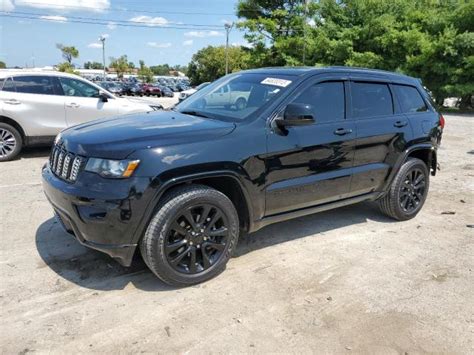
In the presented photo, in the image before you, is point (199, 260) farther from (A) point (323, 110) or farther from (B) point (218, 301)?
(A) point (323, 110)

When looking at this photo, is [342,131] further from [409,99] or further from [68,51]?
[68,51]

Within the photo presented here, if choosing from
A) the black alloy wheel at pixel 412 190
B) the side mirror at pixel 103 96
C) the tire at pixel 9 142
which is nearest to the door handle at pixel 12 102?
the tire at pixel 9 142

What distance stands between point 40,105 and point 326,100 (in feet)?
19.1

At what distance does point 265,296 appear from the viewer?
3326 mm

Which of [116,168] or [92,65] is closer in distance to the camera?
[116,168]

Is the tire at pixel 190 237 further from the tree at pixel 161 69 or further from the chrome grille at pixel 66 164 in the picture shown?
the tree at pixel 161 69

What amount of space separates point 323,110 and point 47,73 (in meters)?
6.09

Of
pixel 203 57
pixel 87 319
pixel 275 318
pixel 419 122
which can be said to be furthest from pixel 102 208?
pixel 203 57

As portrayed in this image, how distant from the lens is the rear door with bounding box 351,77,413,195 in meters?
4.42

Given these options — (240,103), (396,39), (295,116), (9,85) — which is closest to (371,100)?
(295,116)

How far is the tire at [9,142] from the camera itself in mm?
7547

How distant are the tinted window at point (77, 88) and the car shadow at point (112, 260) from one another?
424 centimetres

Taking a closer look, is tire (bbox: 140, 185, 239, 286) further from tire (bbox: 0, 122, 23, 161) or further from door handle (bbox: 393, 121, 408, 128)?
tire (bbox: 0, 122, 23, 161)

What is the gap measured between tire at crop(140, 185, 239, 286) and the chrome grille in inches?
27.1
